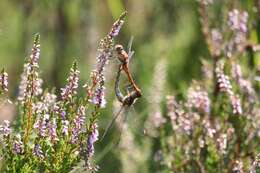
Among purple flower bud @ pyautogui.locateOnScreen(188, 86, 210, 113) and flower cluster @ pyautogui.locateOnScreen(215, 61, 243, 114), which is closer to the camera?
flower cluster @ pyautogui.locateOnScreen(215, 61, 243, 114)

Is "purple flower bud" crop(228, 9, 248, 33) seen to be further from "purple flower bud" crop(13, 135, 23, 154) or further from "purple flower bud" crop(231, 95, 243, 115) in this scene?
"purple flower bud" crop(13, 135, 23, 154)

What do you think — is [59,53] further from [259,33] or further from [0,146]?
[0,146]

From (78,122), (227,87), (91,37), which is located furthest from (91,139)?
(91,37)

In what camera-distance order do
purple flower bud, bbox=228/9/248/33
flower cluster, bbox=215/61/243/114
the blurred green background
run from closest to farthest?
flower cluster, bbox=215/61/243/114, purple flower bud, bbox=228/9/248/33, the blurred green background

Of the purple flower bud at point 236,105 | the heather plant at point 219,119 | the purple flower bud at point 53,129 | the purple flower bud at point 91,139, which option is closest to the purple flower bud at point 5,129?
the purple flower bud at point 53,129

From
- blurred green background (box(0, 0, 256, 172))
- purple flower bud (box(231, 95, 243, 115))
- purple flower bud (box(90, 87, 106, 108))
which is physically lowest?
purple flower bud (box(90, 87, 106, 108))

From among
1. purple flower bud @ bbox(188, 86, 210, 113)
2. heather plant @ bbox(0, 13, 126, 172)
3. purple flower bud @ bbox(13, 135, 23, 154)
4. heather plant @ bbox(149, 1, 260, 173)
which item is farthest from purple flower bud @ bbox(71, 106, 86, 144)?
purple flower bud @ bbox(188, 86, 210, 113)

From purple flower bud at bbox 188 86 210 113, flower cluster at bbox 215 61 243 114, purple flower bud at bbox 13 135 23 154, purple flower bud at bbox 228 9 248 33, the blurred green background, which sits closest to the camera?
purple flower bud at bbox 13 135 23 154
